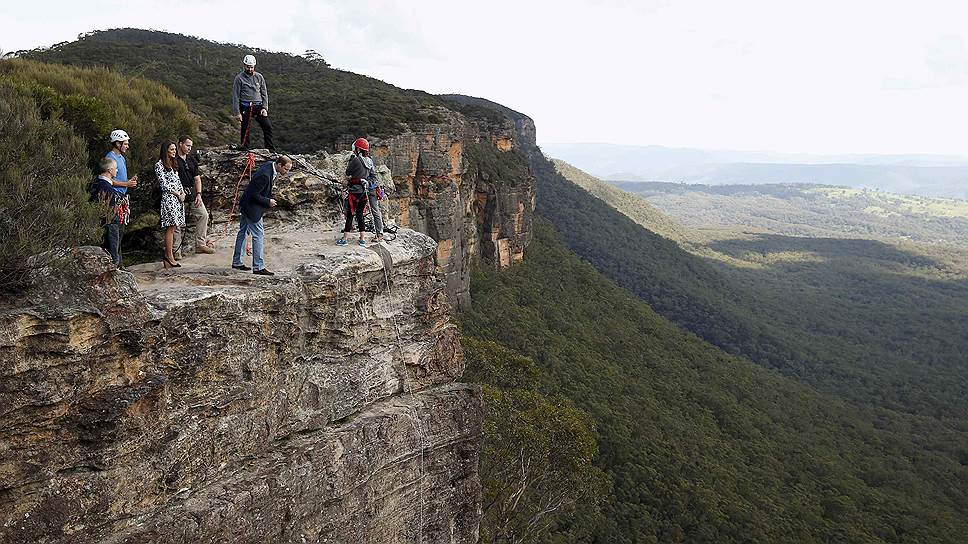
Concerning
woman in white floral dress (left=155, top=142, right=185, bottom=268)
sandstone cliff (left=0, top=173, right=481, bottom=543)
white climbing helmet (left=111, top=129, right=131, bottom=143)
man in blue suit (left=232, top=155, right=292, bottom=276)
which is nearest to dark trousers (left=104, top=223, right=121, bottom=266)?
sandstone cliff (left=0, top=173, right=481, bottom=543)

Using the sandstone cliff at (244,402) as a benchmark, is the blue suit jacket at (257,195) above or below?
above

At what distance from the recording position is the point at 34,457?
6.05m

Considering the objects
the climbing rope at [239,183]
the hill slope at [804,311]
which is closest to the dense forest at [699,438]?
the hill slope at [804,311]

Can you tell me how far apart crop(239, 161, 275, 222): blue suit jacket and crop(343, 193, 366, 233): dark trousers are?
1.65 meters

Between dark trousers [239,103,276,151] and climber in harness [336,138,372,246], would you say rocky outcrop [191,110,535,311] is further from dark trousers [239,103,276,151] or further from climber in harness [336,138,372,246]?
climber in harness [336,138,372,246]

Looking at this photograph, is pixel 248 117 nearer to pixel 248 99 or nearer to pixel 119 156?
pixel 248 99

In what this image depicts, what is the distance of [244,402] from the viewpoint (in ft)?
25.2

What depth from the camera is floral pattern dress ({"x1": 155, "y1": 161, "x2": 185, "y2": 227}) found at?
9.11 meters

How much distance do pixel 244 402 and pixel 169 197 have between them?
3.49 meters

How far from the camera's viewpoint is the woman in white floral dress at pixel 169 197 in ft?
29.8

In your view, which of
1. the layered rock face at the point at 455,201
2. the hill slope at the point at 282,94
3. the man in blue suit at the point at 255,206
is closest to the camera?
the man in blue suit at the point at 255,206

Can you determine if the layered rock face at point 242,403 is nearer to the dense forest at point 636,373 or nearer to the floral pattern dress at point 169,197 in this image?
the floral pattern dress at point 169,197

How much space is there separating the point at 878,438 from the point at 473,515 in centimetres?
4736

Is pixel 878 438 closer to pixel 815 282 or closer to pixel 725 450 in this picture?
pixel 725 450
